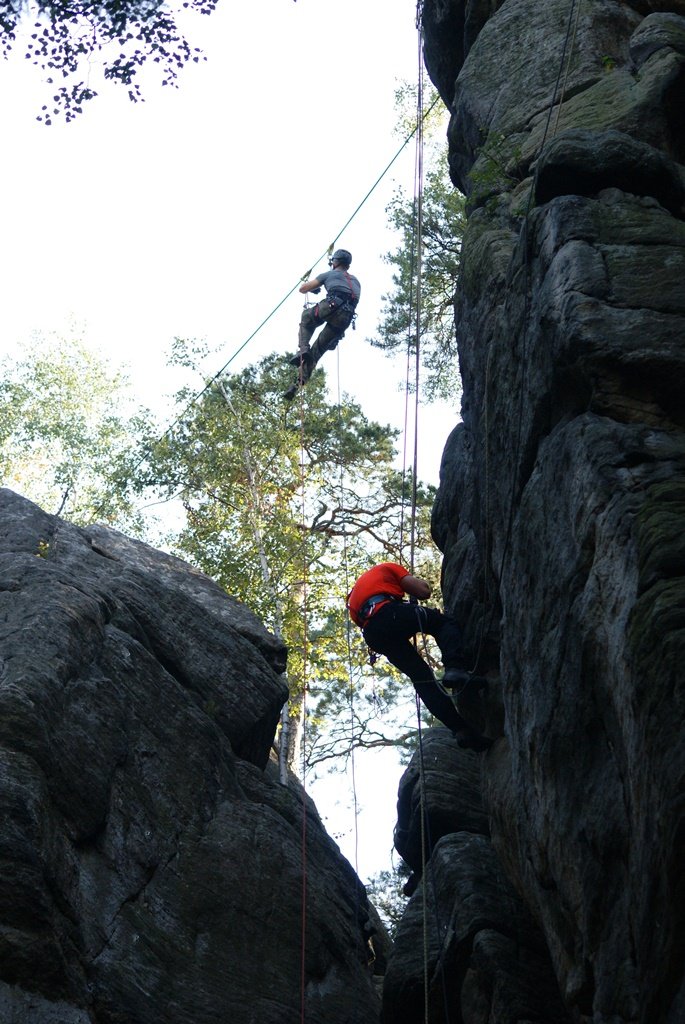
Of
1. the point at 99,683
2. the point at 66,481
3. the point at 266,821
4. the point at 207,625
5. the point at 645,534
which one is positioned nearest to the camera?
the point at 645,534

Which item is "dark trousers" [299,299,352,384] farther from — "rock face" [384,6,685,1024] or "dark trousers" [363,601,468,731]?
"dark trousers" [363,601,468,731]

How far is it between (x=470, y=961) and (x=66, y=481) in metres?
18.0

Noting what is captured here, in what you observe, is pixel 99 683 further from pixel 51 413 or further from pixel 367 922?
pixel 51 413

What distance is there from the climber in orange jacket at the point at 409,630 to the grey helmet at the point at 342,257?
667 cm

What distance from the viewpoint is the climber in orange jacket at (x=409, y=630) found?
11.3 metres

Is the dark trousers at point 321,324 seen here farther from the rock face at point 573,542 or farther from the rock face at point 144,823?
the rock face at point 144,823

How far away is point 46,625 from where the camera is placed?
404 inches

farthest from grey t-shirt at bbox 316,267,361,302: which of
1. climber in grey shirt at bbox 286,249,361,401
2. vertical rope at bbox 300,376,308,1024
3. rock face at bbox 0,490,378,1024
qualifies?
rock face at bbox 0,490,378,1024

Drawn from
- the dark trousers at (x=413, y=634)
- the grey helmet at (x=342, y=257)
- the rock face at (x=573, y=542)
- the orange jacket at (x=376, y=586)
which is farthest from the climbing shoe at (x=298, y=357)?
the dark trousers at (x=413, y=634)

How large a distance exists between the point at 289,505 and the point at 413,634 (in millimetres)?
9731

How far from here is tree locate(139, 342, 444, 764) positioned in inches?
763

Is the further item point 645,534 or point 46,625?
point 46,625

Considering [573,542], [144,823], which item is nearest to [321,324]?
[144,823]

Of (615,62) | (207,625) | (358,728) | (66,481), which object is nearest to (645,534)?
(207,625)
